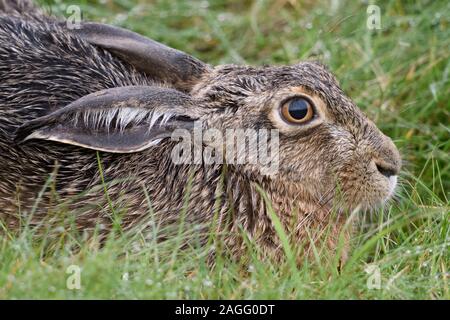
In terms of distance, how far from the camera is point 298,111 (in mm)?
6246

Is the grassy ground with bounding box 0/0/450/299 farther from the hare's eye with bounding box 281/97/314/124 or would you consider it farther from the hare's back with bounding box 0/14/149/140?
the hare's back with bounding box 0/14/149/140

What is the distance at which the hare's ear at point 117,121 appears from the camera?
600 centimetres

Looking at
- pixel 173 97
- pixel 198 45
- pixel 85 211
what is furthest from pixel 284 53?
pixel 85 211

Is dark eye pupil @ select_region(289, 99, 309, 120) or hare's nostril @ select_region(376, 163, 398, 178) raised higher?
dark eye pupil @ select_region(289, 99, 309, 120)

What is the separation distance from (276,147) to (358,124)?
548 mm

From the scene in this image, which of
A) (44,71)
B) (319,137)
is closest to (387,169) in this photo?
(319,137)

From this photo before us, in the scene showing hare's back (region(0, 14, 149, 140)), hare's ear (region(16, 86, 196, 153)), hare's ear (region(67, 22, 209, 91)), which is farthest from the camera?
hare's ear (region(67, 22, 209, 91))

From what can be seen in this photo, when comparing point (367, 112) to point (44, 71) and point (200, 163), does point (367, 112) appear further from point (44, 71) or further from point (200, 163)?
point (44, 71)

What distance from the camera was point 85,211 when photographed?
20.4ft

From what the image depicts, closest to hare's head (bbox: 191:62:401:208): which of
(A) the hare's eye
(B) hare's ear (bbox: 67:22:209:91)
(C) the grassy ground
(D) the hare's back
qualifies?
(A) the hare's eye

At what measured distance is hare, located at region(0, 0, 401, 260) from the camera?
6211mm

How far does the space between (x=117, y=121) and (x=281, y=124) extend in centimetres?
99

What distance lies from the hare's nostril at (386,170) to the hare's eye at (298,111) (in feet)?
1.73

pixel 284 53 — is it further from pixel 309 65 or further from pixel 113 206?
pixel 113 206
